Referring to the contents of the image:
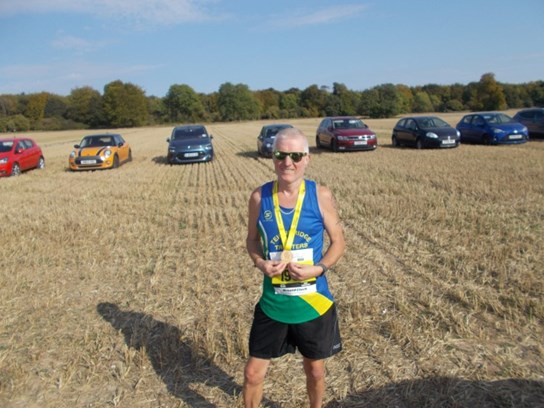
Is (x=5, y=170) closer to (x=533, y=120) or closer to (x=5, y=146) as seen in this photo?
(x=5, y=146)

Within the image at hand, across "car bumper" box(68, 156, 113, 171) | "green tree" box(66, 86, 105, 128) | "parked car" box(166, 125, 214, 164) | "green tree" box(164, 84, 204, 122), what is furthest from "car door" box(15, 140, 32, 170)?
"green tree" box(164, 84, 204, 122)

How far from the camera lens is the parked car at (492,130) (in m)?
18.0

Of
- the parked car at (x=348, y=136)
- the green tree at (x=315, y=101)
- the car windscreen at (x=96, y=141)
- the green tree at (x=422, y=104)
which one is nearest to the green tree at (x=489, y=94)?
the green tree at (x=422, y=104)

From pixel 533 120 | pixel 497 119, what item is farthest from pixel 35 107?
pixel 533 120

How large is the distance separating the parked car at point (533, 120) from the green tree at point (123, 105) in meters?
78.8

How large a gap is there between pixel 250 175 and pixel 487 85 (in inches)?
3169

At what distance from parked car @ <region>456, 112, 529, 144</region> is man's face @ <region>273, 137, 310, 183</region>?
60.1 feet

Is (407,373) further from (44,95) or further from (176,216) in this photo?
(44,95)

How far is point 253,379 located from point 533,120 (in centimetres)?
2212

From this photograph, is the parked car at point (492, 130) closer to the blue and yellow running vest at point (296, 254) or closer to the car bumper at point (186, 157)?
the car bumper at point (186, 157)

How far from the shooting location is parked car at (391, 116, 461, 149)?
17.5 meters

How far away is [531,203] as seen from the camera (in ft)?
26.1

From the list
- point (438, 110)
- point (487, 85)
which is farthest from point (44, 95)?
point (487, 85)

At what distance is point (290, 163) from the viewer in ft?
7.50
